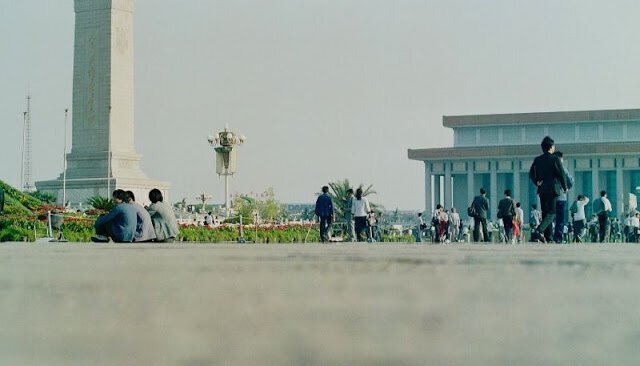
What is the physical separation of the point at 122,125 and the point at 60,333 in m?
65.2

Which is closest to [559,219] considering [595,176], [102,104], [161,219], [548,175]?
[548,175]

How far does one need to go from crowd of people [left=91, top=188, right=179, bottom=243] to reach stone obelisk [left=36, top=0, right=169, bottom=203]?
5060cm

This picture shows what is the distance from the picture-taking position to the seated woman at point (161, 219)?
16.5 meters

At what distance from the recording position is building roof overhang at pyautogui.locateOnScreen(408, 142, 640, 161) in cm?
7425

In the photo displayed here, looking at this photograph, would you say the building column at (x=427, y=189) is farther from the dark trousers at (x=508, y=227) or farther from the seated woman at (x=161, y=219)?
the seated woman at (x=161, y=219)

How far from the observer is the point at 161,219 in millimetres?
16594

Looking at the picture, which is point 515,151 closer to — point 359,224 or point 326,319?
point 359,224

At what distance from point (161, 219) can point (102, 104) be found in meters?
52.0

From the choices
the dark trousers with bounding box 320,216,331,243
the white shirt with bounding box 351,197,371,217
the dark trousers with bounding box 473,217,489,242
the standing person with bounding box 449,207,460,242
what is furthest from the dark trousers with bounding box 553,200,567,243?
the standing person with bounding box 449,207,460,242

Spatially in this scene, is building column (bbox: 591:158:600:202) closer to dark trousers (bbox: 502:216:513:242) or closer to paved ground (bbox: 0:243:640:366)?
dark trousers (bbox: 502:216:513:242)

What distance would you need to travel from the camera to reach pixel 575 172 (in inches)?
3076

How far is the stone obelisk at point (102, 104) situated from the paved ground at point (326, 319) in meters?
62.2

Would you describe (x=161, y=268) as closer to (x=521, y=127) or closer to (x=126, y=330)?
(x=126, y=330)

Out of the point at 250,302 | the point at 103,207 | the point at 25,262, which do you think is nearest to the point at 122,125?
the point at 103,207
